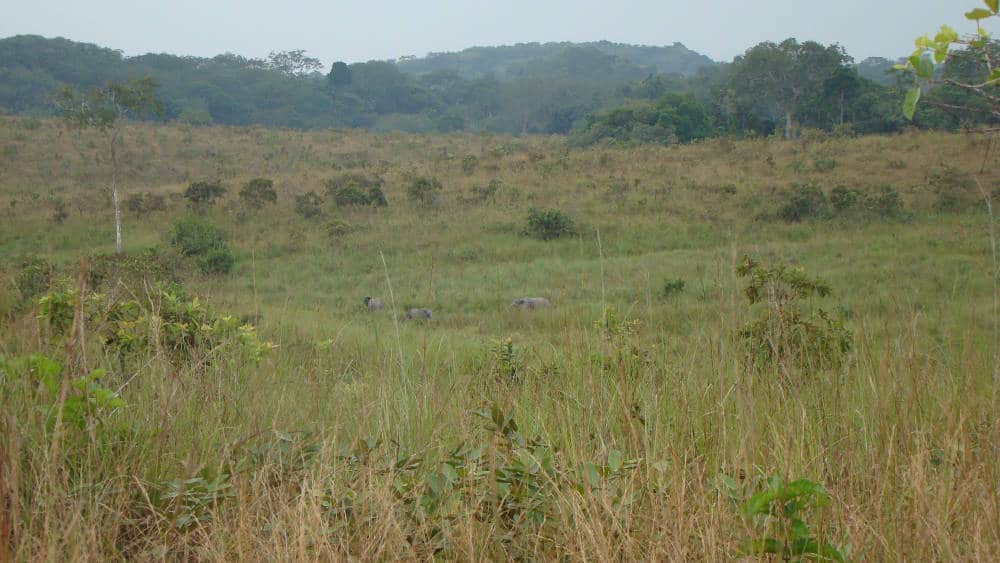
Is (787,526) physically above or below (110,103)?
below

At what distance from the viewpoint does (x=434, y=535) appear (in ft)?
5.55

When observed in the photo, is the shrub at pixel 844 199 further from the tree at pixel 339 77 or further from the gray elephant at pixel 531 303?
the tree at pixel 339 77

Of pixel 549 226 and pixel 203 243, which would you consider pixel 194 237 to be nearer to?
pixel 203 243

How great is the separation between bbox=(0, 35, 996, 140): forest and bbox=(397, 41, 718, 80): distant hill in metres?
69.7

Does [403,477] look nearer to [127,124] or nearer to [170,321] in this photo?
[170,321]

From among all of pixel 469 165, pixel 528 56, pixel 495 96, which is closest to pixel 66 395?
pixel 469 165

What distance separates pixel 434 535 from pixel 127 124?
3913 cm

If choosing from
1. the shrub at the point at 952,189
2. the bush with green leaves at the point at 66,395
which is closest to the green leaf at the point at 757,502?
the bush with green leaves at the point at 66,395

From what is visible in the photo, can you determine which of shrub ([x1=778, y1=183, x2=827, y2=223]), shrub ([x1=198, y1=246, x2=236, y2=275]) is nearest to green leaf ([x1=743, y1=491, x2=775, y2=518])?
shrub ([x1=198, y1=246, x2=236, y2=275])

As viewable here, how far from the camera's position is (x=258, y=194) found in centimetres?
2083

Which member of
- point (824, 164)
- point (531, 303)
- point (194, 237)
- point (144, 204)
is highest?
point (824, 164)

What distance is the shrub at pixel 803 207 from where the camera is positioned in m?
17.1

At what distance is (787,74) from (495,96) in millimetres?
36693

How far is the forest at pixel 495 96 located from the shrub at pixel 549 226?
53.1 feet
